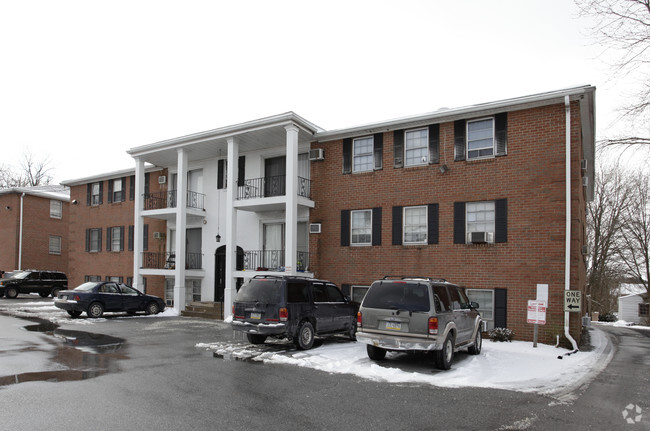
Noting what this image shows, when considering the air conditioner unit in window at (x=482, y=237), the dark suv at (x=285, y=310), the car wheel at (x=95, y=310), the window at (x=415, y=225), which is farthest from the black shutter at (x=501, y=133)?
the car wheel at (x=95, y=310)

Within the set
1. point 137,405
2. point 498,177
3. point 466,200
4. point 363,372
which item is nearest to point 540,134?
point 498,177

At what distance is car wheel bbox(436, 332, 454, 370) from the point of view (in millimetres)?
9320

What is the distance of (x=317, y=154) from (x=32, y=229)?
2484cm

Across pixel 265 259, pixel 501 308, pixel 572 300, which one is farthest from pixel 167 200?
pixel 572 300

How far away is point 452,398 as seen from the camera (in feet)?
23.9

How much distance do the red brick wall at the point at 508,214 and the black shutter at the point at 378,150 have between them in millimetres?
162

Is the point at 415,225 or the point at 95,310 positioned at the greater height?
the point at 415,225

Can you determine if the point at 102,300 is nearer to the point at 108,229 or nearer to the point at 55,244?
the point at 108,229

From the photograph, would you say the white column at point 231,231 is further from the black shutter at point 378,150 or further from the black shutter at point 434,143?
the black shutter at point 434,143

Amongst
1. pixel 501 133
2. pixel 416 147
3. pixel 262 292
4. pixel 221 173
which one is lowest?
pixel 262 292

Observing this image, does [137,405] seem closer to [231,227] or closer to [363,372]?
[363,372]

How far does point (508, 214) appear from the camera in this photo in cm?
1458

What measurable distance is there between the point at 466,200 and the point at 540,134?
2902mm

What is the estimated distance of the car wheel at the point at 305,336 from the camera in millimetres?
11414
